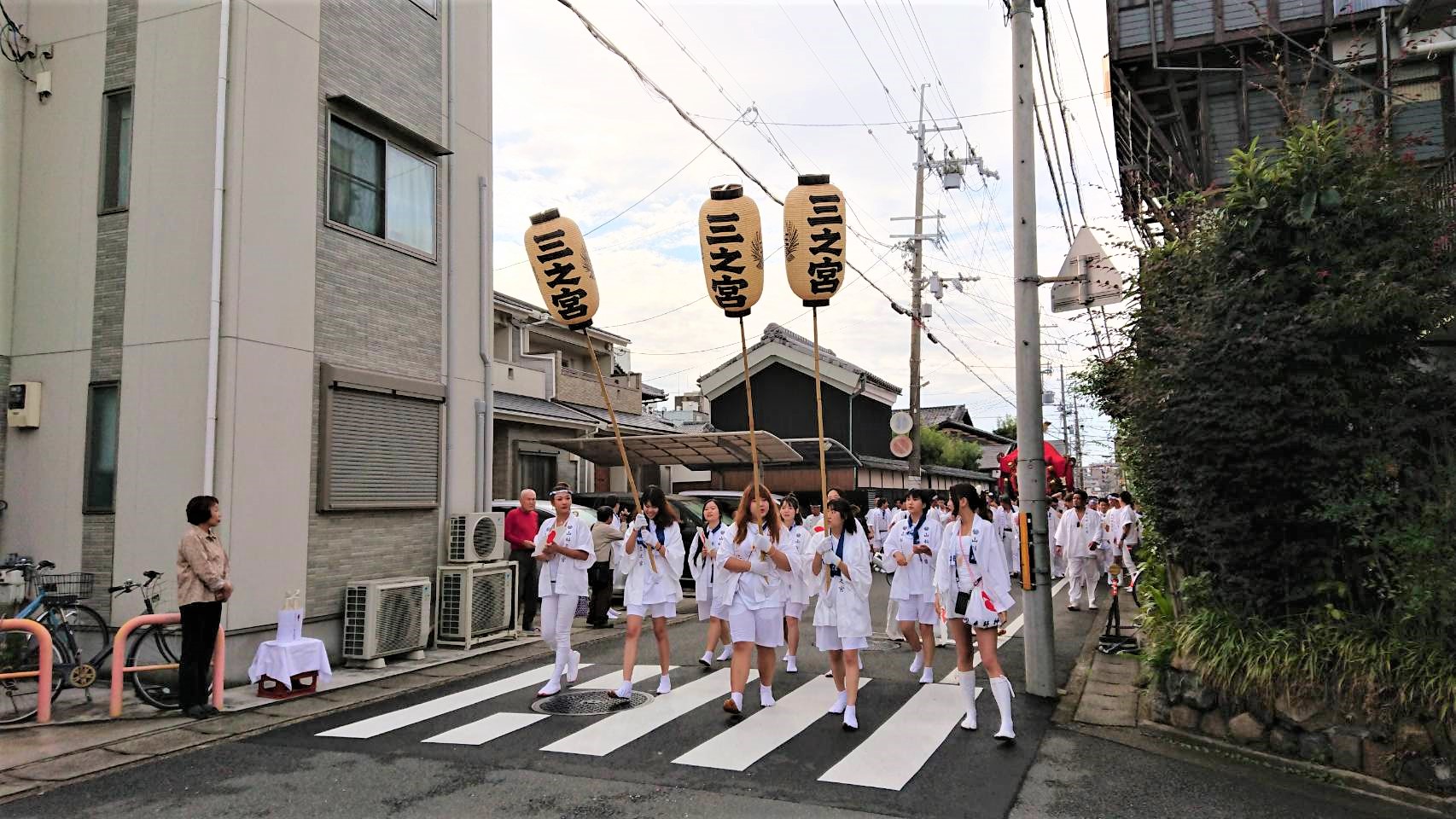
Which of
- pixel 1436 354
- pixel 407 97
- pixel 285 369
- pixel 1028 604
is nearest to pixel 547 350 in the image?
pixel 407 97

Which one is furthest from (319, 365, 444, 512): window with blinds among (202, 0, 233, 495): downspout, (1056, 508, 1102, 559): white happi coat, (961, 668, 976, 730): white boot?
(1056, 508, 1102, 559): white happi coat

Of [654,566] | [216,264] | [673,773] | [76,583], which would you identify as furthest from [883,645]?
[76,583]

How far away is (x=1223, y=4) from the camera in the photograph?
50.8 feet

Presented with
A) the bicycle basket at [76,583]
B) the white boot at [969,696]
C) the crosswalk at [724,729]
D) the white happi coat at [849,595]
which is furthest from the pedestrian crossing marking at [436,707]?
the white boot at [969,696]

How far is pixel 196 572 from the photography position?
759 centimetres

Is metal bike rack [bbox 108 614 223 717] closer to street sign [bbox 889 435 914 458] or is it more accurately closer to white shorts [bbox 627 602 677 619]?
white shorts [bbox 627 602 677 619]

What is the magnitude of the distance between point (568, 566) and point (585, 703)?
1.33 m

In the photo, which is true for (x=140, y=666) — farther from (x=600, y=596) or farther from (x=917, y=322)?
(x=917, y=322)

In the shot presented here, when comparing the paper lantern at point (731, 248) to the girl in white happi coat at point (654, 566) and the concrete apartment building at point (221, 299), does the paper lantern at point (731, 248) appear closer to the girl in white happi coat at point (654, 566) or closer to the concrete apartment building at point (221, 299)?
the girl in white happi coat at point (654, 566)

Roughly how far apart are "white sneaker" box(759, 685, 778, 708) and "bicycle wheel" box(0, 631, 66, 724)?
5.99 m

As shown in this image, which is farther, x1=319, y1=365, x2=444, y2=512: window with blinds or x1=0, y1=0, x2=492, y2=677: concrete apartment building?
x1=319, y1=365, x2=444, y2=512: window with blinds

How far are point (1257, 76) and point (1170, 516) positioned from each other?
1092 cm

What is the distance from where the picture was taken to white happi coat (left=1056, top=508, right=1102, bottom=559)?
14.7m

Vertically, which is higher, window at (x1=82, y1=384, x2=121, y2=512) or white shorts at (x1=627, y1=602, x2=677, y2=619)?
window at (x1=82, y1=384, x2=121, y2=512)
